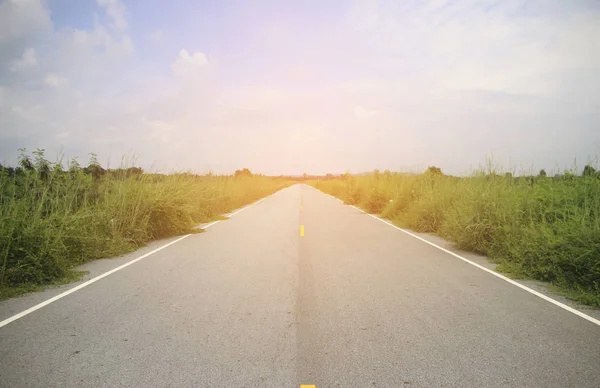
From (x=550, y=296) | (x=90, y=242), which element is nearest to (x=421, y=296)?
(x=550, y=296)

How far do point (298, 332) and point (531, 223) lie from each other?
5.63 meters

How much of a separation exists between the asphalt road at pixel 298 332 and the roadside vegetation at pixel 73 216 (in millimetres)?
909

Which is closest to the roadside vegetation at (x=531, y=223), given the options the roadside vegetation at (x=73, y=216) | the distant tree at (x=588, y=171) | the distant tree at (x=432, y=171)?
Answer: the distant tree at (x=588, y=171)

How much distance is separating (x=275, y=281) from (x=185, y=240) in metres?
5.24

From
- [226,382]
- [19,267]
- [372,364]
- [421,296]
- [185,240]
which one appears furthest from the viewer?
[185,240]

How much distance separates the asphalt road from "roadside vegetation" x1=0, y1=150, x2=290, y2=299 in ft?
2.98

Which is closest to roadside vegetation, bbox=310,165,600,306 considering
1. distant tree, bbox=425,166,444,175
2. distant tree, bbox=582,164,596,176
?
distant tree, bbox=582,164,596,176

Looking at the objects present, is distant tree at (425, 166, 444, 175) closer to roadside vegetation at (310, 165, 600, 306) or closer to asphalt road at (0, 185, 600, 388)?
roadside vegetation at (310, 165, 600, 306)

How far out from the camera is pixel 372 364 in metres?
3.30

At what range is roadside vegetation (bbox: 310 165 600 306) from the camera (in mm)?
5824

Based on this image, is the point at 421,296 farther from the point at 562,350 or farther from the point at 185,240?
the point at 185,240

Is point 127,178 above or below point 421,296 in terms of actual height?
above

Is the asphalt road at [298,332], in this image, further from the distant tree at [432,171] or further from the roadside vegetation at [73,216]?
the distant tree at [432,171]

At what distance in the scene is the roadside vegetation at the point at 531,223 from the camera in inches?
229
